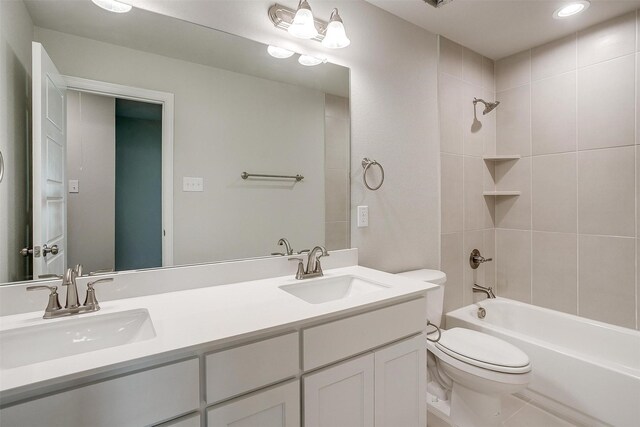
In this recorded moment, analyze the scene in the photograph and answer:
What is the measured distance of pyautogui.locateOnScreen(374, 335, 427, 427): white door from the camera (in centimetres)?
116

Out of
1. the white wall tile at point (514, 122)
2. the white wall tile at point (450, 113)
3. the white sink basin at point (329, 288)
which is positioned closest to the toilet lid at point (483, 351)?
the white sink basin at point (329, 288)

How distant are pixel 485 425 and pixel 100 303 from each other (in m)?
1.92

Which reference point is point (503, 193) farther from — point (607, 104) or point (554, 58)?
point (554, 58)

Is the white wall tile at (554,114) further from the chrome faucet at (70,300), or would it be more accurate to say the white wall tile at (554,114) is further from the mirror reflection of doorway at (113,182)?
the chrome faucet at (70,300)

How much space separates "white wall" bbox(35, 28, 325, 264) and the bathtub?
154 centimetres

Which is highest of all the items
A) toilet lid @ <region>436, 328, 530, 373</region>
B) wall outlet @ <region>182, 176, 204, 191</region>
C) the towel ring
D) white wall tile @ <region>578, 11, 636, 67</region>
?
white wall tile @ <region>578, 11, 636, 67</region>

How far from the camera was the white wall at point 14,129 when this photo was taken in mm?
977

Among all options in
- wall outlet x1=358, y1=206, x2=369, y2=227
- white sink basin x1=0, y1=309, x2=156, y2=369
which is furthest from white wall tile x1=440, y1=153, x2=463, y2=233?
white sink basin x1=0, y1=309, x2=156, y2=369

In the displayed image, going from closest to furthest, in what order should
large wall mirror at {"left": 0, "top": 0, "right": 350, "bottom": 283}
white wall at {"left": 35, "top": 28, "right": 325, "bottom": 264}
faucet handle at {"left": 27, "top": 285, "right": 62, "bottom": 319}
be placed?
faucet handle at {"left": 27, "top": 285, "right": 62, "bottom": 319} → large wall mirror at {"left": 0, "top": 0, "right": 350, "bottom": 283} → white wall at {"left": 35, "top": 28, "right": 325, "bottom": 264}

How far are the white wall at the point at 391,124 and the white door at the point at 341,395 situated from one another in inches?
30.9

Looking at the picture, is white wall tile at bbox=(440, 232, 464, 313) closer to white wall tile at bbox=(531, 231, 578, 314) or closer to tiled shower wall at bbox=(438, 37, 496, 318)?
tiled shower wall at bbox=(438, 37, 496, 318)

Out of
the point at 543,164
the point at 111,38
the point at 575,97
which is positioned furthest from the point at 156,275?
the point at 575,97

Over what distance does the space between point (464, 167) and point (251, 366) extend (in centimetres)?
218

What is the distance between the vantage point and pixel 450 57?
7.55 feet
